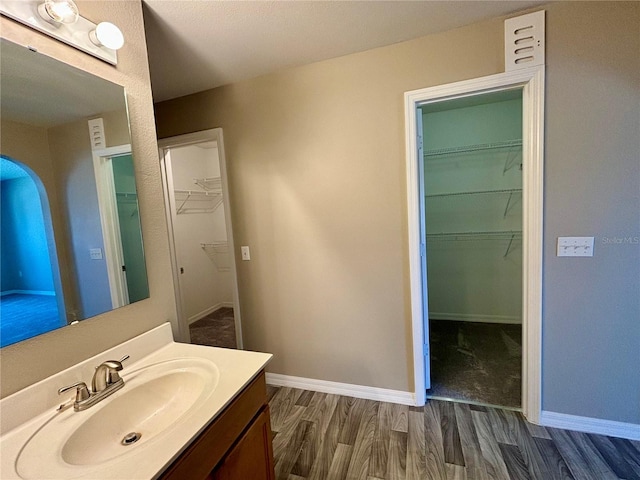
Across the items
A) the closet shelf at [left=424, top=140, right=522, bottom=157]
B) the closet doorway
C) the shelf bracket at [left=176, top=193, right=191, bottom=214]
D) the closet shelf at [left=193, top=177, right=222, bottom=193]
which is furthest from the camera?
the closet shelf at [left=193, top=177, right=222, bottom=193]

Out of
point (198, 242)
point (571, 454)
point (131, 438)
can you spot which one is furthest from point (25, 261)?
point (198, 242)

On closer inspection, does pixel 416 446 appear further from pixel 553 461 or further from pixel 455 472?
pixel 553 461

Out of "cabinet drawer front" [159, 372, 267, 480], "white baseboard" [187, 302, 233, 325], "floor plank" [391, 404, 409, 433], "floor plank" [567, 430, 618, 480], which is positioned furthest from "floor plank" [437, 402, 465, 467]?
"white baseboard" [187, 302, 233, 325]

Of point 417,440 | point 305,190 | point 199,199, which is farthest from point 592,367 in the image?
point 199,199

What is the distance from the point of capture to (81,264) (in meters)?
1.04

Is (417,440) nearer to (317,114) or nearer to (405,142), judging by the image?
(405,142)

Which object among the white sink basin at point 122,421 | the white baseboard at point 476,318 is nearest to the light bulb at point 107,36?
the white sink basin at point 122,421

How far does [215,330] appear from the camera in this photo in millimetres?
3553

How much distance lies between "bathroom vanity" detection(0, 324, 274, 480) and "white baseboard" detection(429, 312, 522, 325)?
285 cm

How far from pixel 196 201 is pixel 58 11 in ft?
10.8

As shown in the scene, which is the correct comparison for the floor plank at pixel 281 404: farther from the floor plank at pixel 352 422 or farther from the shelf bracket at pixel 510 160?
the shelf bracket at pixel 510 160

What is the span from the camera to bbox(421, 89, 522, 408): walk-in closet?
2.98 meters

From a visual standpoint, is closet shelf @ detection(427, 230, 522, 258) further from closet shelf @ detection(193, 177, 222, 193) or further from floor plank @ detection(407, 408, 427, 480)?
closet shelf @ detection(193, 177, 222, 193)

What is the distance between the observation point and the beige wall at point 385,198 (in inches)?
59.0
